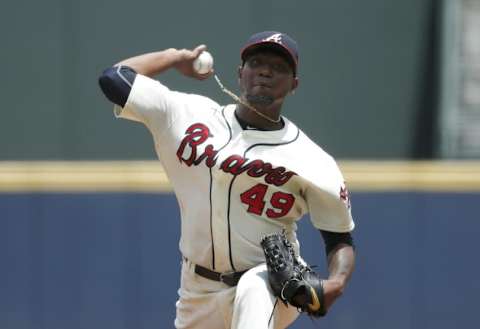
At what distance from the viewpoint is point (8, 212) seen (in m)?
5.80

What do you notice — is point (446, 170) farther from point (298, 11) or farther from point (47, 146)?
point (47, 146)

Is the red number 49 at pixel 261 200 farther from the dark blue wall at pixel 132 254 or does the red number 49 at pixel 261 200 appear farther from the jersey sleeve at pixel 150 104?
the dark blue wall at pixel 132 254

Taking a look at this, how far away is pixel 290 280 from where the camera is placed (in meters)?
3.68

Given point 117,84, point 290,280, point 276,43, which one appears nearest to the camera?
point 290,280

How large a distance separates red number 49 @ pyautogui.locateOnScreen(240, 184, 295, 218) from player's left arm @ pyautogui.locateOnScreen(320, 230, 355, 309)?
0.21 metres

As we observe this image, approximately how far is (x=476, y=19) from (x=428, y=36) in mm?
307

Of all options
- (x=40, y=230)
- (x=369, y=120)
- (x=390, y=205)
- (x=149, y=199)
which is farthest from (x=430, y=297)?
(x=40, y=230)

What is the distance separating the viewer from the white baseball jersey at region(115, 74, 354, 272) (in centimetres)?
392

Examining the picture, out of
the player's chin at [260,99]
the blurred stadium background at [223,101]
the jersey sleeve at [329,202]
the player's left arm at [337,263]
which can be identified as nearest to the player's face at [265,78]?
the player's chin at [260,99]

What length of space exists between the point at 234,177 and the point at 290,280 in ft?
1.55

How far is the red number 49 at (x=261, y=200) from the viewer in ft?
12.9

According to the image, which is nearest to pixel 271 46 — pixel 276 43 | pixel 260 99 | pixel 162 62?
pixel 276 43

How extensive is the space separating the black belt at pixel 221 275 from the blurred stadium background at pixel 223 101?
70.1 inches

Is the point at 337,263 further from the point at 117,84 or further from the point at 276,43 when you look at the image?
the point at 117,84
